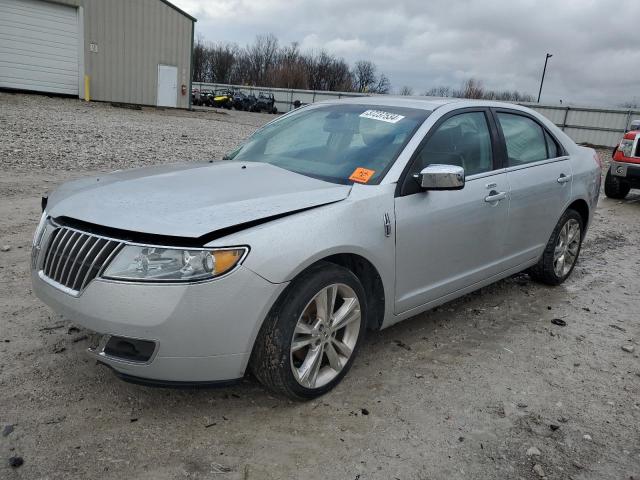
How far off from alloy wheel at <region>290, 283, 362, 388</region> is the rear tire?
9.83m

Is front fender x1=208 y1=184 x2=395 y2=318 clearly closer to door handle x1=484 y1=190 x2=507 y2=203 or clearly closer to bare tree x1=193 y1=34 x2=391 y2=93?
door handle x1=484 y1=190 x2=507 y2=203

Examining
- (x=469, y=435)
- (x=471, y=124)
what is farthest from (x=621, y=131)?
(x=469, y=435)

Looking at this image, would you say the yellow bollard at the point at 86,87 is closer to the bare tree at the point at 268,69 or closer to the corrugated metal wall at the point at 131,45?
the corrugated metal wall at the point at 131,45

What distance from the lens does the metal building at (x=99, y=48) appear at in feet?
74.0

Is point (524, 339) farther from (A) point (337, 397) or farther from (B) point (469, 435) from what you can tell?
(A) point (337, 397)

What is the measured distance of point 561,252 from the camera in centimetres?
506

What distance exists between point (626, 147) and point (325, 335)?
10.1 metres

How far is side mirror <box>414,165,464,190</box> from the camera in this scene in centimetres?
314

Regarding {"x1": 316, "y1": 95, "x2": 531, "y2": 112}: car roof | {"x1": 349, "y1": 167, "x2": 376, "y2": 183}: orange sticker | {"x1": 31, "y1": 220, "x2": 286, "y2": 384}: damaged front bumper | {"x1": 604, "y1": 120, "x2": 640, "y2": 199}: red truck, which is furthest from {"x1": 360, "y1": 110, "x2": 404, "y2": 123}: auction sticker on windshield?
{"x1": 604, "y1": 120, "x2": 640, "y2": 199}: red truck

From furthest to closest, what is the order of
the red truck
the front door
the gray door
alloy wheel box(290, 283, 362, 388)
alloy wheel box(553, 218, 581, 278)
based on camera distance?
the front door, the red truck, alloy wheel box(553, 218, 581, 278), the gray door, alloy wheel box(290, 283, 362, 388)

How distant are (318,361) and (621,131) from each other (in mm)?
27667

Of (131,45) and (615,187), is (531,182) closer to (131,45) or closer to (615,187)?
(615,187)

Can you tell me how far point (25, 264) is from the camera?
4605 mm

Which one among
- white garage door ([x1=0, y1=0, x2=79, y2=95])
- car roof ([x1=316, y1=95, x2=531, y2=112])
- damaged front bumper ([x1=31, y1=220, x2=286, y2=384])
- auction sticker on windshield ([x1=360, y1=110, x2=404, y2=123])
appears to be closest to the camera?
damaged front bumper ([x1=31, y1=220, x2=286, y2=384])
